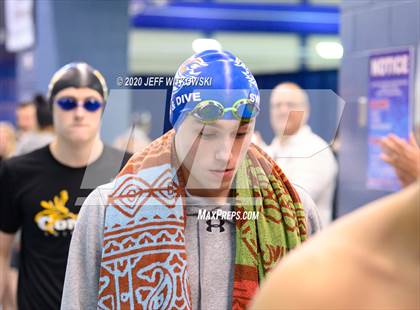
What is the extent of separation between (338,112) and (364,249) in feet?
4.09

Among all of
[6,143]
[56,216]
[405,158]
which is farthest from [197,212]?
[6,143]

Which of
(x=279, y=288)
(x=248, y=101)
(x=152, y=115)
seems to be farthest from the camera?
(x=152, y=115)

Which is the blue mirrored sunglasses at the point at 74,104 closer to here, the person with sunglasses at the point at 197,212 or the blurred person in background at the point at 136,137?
the blurred person in background at the point at 136,137

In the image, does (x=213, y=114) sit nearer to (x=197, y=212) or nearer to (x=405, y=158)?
(x=197, y=212)

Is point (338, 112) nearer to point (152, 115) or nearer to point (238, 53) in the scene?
point (238, 53)

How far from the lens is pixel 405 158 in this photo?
2447 millimetres

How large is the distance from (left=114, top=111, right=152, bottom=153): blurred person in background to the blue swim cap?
143 millimetres

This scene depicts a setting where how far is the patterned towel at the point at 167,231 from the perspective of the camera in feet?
6.48

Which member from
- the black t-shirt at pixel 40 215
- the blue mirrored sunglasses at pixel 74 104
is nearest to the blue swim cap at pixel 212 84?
the blue mirrored sunglasses at pixel 74 104

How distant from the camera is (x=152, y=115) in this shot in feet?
6.80

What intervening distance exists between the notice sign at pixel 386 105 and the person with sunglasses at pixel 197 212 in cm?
205

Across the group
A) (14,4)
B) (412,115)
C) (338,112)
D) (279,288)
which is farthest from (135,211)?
(14,4)

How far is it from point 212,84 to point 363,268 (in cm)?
108

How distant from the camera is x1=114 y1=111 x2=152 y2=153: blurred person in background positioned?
2.13 metres
